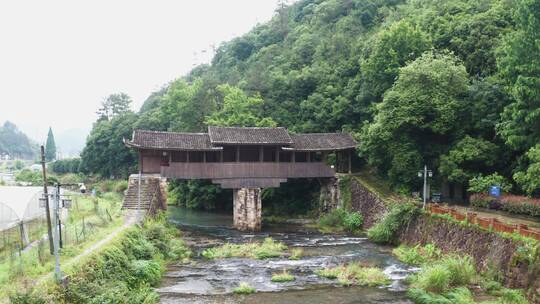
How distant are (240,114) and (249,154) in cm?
762

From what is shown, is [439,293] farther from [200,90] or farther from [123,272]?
[200,90]

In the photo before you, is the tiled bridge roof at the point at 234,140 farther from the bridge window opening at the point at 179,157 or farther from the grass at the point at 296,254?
the grass at the point at 296,254

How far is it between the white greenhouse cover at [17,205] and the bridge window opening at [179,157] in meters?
11.5

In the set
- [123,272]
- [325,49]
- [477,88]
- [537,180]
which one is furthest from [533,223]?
[325,49]

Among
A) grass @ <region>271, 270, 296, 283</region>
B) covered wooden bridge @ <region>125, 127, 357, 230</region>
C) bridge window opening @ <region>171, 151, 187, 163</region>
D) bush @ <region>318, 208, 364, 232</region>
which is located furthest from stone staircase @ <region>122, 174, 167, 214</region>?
grass @ <region>271, 270, 296, 283</region>

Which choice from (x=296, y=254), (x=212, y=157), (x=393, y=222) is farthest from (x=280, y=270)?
(x=212, y=157)

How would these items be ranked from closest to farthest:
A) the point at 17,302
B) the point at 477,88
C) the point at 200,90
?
the point at 17,302
the point at 477,88
the point at 200,90

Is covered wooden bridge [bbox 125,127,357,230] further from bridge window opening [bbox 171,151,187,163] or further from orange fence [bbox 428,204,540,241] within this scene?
orange fence [bbox 428,204,540,241]

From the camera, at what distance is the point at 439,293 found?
1805 cm

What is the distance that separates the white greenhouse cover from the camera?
2153 cm

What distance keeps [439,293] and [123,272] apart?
11865mm

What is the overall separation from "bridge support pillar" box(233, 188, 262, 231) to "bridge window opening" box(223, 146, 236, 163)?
3.47 meters

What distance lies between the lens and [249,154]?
127 ft

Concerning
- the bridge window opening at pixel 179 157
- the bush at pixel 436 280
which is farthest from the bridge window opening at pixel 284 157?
the bush at pixel 436 280
